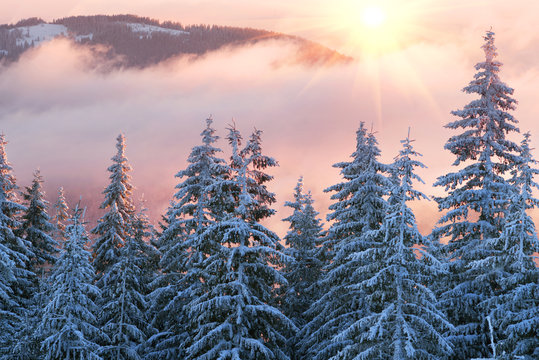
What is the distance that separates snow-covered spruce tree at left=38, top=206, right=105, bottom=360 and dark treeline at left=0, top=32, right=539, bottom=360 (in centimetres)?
8

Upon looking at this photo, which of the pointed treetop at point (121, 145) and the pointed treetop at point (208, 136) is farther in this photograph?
the pointed treetop at point (121, 145)

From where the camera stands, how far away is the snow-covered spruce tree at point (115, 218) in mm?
37406

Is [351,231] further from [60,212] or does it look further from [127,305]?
[60,212]

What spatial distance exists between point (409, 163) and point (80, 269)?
16.4m

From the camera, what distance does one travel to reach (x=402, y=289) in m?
20.2

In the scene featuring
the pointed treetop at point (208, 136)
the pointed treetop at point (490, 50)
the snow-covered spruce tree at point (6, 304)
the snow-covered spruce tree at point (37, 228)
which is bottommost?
the snow-covered spruce tree at point (6, 304)

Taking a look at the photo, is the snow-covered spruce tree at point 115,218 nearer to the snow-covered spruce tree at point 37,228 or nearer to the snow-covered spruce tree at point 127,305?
the snow-covered spruce tree at point 127,305

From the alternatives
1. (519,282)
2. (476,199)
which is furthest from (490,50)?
(519,282)

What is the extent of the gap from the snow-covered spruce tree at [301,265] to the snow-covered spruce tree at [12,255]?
17.4 m

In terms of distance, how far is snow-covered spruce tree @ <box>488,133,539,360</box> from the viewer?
18.2 meters

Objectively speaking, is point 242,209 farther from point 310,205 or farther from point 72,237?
point 310,205

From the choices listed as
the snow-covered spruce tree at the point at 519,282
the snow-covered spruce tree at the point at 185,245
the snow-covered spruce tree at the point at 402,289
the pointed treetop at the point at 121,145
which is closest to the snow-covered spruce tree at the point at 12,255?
the pointed treetop at the point at 121,145

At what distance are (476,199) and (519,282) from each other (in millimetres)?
6231

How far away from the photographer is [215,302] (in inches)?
872
